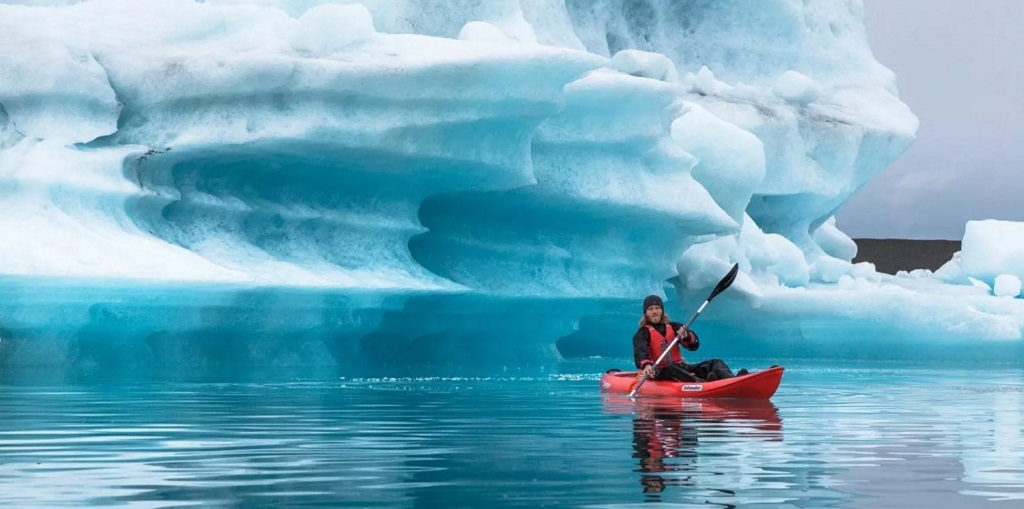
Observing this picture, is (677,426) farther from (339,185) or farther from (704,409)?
(339,185)

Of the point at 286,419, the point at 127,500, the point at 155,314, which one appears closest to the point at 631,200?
the point at 155,314

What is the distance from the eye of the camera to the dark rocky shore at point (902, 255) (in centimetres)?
5225

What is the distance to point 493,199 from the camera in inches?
699

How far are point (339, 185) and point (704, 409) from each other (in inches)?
288

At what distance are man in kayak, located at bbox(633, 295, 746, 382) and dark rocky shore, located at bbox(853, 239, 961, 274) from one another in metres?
41.1

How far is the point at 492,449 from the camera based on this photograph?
6.36 metres

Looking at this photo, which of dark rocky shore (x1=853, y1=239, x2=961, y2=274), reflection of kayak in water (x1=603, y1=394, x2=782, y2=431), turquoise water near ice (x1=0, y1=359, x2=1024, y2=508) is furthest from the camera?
dark rocky shore (x1=853, y1=239, x2=961, y2=274)

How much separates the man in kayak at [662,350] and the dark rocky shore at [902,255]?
135ft

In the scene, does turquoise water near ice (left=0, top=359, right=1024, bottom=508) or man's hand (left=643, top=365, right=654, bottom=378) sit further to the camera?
man's hand (left=643, top=365, right=654, bottom=378)

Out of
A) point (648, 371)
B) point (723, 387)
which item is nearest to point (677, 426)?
point (723, 387)

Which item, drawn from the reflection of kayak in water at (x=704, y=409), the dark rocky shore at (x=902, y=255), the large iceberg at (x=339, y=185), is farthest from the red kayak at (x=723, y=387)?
the dark rocky shore at (x=902, y=255)

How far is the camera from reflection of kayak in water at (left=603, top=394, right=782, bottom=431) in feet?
27.9

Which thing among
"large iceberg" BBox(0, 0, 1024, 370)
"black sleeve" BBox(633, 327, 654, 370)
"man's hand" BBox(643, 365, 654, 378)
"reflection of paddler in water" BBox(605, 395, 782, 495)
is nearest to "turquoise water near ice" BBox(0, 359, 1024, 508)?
"reflection of paddler in water" BBox(605, 395, 782, 495)

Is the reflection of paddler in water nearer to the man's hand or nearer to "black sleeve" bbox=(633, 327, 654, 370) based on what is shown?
the man's hand
